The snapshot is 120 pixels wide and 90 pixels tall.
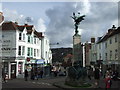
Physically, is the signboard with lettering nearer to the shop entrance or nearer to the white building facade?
the white building facade

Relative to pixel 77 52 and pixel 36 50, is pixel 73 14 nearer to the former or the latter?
pixel 77 52

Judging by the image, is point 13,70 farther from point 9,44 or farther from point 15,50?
point 9,44

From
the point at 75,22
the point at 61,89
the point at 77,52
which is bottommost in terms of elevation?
the point at 61,89

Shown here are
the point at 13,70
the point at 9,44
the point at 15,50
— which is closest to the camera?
the point at 9,44

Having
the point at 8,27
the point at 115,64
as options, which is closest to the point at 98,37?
the point at 115,64

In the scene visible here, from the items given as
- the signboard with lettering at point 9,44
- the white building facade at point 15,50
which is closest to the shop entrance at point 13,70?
the white building facade at point 15,50

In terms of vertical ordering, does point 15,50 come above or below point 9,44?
below

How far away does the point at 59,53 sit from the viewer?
5566 inches

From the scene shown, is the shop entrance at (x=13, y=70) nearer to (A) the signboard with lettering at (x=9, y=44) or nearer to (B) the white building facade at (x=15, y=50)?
(B) the white building facade at (x=15, y=50)

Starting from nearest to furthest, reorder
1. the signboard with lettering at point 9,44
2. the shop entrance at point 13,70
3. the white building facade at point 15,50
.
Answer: the signboard with lettering at point 9,44
the white building facade at point 15,50
the shop entrance at point 13,70

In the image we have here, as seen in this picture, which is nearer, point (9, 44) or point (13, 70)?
point (9, 44)

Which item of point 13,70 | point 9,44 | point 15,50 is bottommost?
point 13,70

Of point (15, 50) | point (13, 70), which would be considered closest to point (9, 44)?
point (15, 50)

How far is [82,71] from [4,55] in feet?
68.9
